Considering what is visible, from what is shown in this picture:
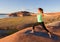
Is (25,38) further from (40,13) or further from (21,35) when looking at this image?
(40,13)

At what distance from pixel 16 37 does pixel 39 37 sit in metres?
1.30

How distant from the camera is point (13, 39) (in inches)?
539

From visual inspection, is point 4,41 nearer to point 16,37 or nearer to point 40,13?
point 16,37

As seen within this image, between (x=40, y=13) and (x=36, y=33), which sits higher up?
(x=40, y=13)

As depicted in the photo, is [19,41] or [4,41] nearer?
[19,41]

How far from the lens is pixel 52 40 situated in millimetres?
13820

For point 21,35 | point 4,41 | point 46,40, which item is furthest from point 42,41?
point 4,41

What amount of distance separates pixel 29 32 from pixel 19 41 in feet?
3.74

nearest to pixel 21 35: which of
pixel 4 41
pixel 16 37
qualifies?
pixel 16 37

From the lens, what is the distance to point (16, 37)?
1376 centimetres

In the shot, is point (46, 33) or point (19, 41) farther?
point (46, 33)

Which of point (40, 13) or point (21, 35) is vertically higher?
point (40, 13)

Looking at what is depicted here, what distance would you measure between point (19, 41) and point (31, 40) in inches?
26.1

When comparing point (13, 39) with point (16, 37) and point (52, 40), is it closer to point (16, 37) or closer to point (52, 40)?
point (16, 37)
